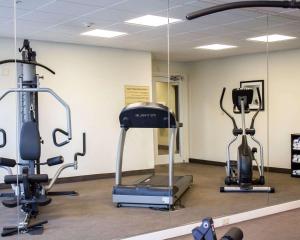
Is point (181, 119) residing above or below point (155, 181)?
above

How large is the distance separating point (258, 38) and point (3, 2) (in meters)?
3.57

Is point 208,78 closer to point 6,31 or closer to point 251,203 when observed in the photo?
point 251,203

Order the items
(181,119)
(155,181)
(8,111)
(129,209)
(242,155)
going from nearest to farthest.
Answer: (8,111) < (129,209) < (155,181) < (181,119) < (242,155)

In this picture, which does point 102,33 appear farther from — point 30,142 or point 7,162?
point 7,162

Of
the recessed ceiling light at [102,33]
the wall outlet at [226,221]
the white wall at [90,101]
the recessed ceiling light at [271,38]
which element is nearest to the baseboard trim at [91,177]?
the white wall at [90,101]

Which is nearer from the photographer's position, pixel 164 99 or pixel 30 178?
pixel 30 178

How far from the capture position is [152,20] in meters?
4.87

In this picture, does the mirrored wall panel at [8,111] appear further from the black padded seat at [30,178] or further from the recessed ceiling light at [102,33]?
the recessed ceiling light at [102,33]

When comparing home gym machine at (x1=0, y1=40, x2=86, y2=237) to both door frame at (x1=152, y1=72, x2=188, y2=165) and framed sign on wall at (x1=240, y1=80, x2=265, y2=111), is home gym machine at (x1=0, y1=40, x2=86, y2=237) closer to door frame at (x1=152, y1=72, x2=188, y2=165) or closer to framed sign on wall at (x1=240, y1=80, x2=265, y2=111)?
door frame at (x1=152, y1=72, x2=188, y2=165)

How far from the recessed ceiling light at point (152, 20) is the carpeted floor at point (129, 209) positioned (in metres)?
1.87

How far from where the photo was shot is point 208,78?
5.55 m

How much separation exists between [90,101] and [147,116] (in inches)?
30.3

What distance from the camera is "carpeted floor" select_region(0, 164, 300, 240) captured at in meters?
3.89

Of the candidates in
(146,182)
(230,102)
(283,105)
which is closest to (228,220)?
(146,182)
